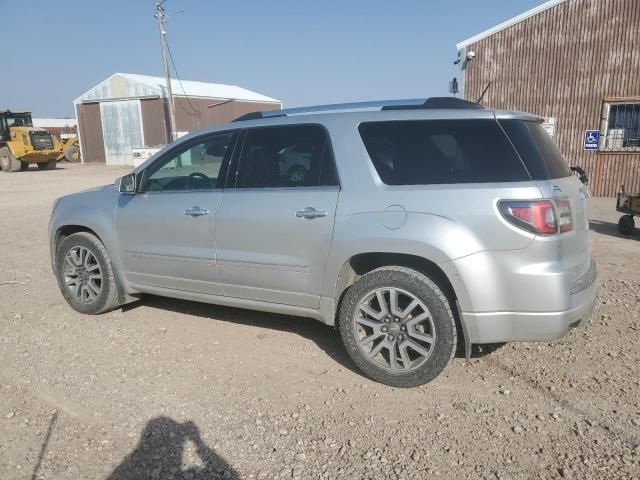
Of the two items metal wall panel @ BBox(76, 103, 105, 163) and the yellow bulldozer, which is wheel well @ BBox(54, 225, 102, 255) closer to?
the yellow bulldozer

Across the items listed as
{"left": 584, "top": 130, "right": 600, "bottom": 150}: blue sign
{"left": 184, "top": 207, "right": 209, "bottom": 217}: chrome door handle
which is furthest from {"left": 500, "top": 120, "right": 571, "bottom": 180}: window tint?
{"left": 584, "top": 130, "right": 600, "bottom": 150}: blue sign

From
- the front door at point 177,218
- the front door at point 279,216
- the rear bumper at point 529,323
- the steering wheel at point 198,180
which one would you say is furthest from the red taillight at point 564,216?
the steering wheel at point 198,180

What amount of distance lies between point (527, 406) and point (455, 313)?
0.71 metres

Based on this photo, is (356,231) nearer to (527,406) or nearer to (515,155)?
(515,155)

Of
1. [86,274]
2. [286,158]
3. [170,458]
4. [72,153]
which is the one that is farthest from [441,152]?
[72,153]

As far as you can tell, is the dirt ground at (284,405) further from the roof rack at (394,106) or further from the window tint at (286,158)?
the roof rack at (394,106)

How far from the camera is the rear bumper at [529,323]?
10.2ft

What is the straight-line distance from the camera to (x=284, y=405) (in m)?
3.30

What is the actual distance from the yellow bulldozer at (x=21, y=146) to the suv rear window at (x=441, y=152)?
28.4 m

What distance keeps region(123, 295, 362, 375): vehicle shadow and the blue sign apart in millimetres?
12299

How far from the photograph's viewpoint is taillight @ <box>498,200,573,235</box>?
119 inches

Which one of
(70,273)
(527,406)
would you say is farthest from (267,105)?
(527,406)

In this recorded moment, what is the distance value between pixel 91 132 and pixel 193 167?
32.5m

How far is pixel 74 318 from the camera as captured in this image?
16.1 feet
